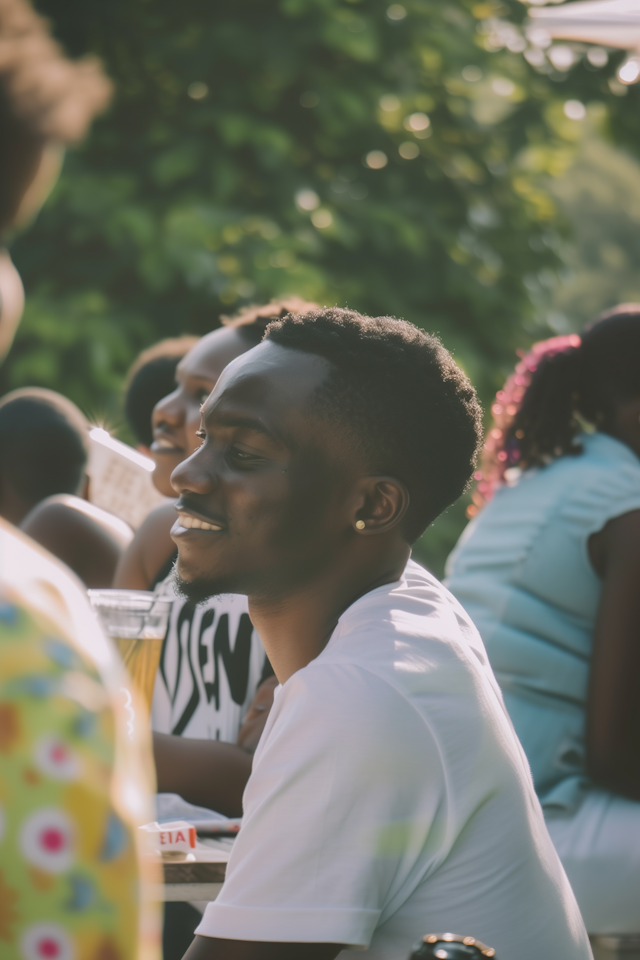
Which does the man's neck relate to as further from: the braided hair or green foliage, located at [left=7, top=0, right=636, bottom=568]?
green foliage, located at [left=7, top=0, right=636, bottom=568]

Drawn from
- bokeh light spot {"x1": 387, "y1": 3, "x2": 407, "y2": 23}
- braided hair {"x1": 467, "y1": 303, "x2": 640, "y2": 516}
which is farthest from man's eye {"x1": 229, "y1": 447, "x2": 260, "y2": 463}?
bokeh light spot {"x1": 387, "y1": 3, "x2": 407, "y2": 23}

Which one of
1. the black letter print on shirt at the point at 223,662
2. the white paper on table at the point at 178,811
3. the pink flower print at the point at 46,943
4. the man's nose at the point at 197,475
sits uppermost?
the pink flower print at the point at 46,943

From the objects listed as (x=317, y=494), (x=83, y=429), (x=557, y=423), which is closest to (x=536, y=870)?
(x=317, y=494)

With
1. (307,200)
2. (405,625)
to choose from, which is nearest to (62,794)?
(405,625)

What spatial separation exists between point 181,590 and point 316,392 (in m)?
0.39

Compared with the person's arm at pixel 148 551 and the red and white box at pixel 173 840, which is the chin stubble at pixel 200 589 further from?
the person's arm at pixel 148 551

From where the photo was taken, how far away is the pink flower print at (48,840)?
27.0 inches

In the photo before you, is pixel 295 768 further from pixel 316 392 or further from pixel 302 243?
pixel 302 243

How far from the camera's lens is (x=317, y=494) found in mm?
1696

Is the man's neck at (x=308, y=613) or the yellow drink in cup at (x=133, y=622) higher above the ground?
the man's neck at (x=308, y=613)

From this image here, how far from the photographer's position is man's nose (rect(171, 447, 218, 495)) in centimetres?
175

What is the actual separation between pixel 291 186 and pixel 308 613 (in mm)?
6191

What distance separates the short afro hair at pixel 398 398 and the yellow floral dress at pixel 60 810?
1043mm

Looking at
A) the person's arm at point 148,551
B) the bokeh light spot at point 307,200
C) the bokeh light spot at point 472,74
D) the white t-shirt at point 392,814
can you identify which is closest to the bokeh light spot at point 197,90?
the bokeh light spot at point 307,200
